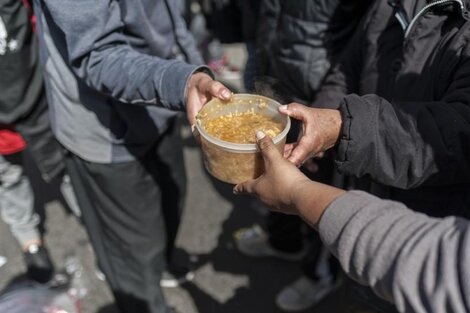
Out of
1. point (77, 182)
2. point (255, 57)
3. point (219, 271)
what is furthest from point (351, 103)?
point (219, 271)

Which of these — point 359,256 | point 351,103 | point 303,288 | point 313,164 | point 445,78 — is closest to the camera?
point 359,256

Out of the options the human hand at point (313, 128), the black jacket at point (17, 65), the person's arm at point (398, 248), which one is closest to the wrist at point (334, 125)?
the human hand at point (313, 128)

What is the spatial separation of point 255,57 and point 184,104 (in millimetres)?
1288

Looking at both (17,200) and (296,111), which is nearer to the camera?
(296,111)

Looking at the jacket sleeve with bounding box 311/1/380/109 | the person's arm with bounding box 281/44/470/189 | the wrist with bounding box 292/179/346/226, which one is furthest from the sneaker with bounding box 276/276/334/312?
the wrist with bounding box 292/179/346/226

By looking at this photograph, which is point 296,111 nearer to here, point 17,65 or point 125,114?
point 125,114

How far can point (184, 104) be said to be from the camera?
150cm

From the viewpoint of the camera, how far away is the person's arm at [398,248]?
2.80 feet

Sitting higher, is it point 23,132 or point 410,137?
point 410,137

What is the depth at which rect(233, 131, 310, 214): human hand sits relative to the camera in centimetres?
118

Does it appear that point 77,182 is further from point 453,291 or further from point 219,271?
point 453,291

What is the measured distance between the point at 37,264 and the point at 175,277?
0.78 metres

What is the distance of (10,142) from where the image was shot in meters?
2.34

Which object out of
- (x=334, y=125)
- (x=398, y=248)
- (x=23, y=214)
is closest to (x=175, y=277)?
(x=23, y=214)
